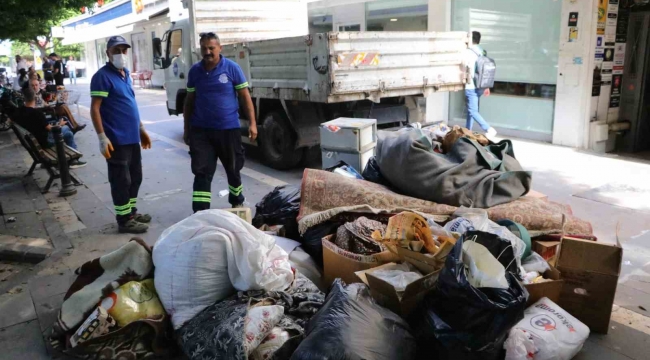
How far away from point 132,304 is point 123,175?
81.7 inches

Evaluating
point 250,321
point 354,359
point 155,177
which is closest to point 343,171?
point 250,321

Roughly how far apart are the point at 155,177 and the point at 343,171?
3.60m

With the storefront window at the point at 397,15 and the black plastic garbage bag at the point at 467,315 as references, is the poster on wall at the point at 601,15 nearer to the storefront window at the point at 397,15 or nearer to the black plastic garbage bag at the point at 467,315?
the storefront window at the point at 397,15

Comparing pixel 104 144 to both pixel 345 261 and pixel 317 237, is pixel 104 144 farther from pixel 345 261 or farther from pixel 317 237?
pixel 345 261

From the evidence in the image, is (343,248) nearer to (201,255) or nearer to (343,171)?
(201,255)

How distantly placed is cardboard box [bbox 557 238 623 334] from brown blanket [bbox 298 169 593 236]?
1.90 feet

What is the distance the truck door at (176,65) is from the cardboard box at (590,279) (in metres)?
7.23

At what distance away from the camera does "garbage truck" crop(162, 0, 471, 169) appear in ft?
19.9

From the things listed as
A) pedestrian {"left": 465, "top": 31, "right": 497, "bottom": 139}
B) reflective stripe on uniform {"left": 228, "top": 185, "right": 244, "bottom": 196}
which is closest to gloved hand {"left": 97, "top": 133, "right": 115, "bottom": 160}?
reflective stripe on uniform {"left": 228, "top": 185, "right": 244, "bottom": 196}

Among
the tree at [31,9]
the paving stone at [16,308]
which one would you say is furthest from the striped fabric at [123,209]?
Result: the tree at [31,9]

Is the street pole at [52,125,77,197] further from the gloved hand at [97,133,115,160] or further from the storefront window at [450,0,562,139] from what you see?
the storefront window at [450,0,562,139]

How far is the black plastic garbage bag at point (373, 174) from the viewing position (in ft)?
14.5

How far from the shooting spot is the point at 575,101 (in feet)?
27.2

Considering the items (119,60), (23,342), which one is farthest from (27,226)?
(23,342)
